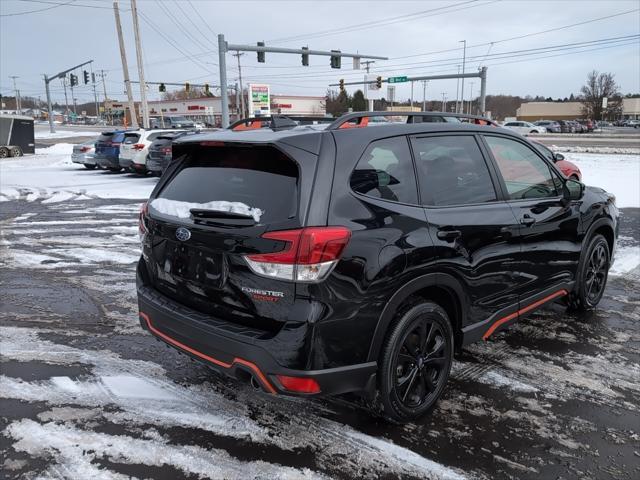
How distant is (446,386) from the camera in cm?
366

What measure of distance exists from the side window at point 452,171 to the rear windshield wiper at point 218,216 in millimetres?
1105

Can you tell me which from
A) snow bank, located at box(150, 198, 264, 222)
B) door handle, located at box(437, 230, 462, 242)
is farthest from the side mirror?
snow bank, located at box(150, 198, 264, 222)

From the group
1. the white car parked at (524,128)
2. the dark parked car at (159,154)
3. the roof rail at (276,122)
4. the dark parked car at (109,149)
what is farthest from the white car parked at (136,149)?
the white car parked at (524,128)

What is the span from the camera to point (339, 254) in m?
2.64

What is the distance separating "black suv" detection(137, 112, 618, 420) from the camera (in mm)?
2654

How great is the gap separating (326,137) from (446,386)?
1.97 metres

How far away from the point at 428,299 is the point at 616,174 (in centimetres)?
1574

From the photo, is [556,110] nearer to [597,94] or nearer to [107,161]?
[597,94]

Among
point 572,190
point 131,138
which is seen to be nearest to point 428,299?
point 572,190

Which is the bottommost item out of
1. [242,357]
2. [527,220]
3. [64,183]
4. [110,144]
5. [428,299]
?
[64,183]

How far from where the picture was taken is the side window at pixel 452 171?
10.8ft

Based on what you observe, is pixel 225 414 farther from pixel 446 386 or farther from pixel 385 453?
pixel 446 386

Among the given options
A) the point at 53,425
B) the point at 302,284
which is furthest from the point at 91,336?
the point at 302,284

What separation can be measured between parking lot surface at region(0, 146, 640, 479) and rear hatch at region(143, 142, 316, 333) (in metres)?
0.78
